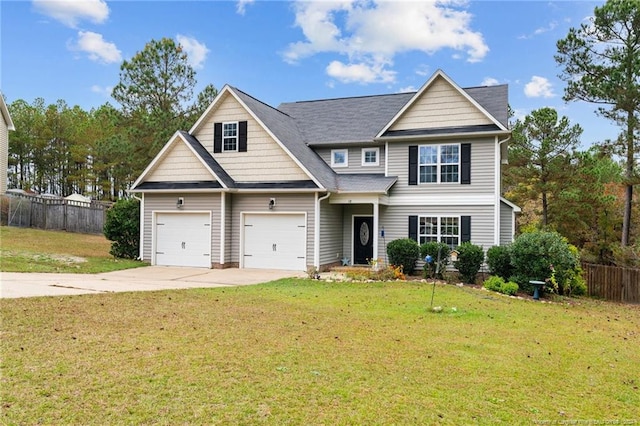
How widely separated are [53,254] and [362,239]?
12.1m

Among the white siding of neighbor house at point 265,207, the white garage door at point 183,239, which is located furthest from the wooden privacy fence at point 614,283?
the white garage door at point 183,239

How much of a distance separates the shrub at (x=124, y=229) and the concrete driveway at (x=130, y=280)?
2.37 m

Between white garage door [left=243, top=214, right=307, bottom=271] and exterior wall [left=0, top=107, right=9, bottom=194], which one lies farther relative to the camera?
exterior wall [left=0, top=107, right=9, bottom=194]

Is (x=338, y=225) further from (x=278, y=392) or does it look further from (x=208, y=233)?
(x=278, y=392)

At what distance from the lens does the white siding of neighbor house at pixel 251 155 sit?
682 inches

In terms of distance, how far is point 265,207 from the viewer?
1758cm

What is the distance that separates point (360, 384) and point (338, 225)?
13666mm

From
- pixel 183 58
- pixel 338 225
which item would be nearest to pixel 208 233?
pixel 338 225

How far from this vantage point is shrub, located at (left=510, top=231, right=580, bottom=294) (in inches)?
544

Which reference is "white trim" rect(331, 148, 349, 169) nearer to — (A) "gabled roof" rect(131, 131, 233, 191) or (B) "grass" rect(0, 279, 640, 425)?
(A) "gabled roof" rect(131, 131, 233, 191)

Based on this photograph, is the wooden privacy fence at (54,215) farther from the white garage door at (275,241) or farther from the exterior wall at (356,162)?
the exterior wall at (356,162)

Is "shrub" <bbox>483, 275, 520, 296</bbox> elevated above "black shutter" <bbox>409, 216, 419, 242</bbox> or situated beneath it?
situated beneath

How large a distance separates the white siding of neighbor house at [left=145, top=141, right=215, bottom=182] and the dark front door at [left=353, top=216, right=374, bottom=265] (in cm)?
606

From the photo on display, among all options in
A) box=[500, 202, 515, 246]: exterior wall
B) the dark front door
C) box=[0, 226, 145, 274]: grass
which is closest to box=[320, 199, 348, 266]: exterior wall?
the dark front door
